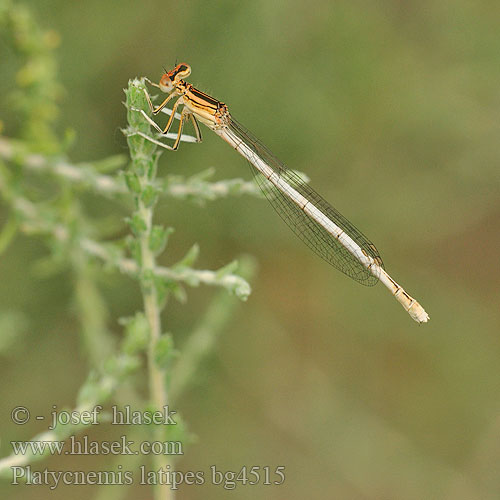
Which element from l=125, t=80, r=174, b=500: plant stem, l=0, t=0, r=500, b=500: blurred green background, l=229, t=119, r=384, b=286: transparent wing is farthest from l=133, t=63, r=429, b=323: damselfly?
l=0, t=0, r=500, b=500: blurred green background

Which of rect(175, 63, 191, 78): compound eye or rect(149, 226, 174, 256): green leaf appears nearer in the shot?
rect(149, 226, 174, 256): green leaf

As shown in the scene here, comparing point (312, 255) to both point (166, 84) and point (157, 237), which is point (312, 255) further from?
point (157, 237)

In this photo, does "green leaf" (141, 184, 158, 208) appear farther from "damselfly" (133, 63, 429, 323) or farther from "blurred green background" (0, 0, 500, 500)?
"blurred green background" (0, 0, 500, 500)

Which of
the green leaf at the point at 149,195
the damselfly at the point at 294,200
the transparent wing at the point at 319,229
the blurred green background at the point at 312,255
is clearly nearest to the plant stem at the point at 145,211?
the green leaf at the point at 149,195

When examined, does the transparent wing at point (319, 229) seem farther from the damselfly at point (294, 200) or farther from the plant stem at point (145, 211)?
the plant stem at point (145, 211)

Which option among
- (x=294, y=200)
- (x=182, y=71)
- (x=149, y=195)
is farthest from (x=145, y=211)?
(x=294, y=200)

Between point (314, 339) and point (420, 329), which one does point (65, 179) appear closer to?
point (314, 339)
